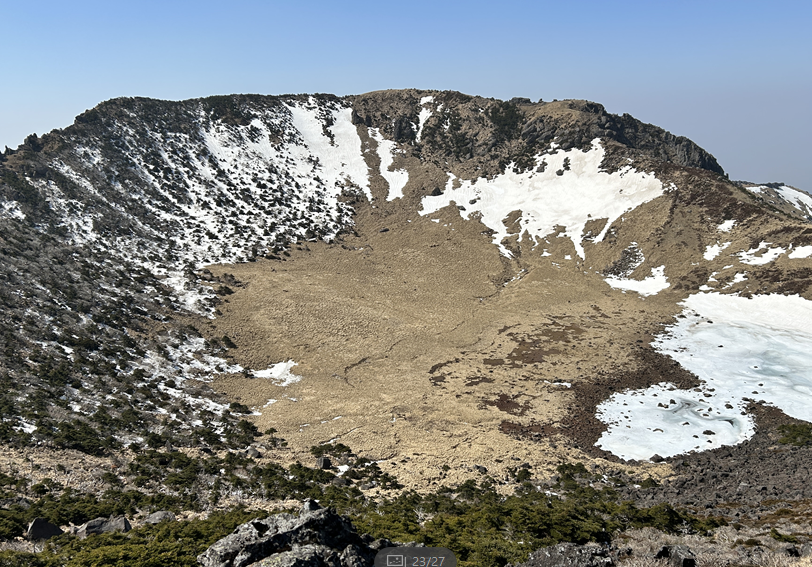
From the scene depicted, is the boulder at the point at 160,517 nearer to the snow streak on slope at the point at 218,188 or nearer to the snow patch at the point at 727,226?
the snow streak on slope at the point at 218,188

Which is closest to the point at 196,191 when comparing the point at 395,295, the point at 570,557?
the point at 395,295

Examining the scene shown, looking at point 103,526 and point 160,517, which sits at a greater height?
point 103,526

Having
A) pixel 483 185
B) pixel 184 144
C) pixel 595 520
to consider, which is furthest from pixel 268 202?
pixel 595 520

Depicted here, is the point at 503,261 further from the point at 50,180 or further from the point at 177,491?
the point at 50,180

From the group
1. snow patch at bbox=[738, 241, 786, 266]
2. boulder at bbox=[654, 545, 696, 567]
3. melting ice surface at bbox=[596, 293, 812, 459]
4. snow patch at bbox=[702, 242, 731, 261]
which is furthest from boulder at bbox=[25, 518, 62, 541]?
snow patch at bbox=[702, 242, 731, 261]

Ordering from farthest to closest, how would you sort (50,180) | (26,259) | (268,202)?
(268,202) < (50,180) < (26,259)

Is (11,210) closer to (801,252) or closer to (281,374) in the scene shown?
(281,374)

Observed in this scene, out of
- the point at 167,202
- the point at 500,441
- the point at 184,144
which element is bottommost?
the point at 500,441
